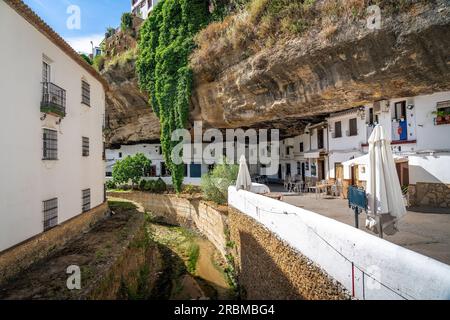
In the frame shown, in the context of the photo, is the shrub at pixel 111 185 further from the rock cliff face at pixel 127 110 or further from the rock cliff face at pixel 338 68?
the rock cliff face at pixel 338 68

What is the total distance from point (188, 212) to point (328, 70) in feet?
44.0

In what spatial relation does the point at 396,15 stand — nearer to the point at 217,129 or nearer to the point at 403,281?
the point at 403,281

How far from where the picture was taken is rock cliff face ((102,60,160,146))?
24859 millimetres

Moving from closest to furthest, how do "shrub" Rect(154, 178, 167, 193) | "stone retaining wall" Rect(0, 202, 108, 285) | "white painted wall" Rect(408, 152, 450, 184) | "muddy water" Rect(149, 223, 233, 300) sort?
"stone retaining wall" Rect(0, 202, 108, 285) → "white painted wall" Rect(408, 152, 450, 184) → "muddy water" Rect(149, 223, 233, 300) → "shrub" Rect(154, 178, 167, 193)

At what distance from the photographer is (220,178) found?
17.8m

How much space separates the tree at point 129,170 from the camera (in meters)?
25.4

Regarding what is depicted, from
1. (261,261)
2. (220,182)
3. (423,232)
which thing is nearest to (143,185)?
(220,182)

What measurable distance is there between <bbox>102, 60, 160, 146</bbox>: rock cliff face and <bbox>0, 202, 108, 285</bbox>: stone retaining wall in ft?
47.3

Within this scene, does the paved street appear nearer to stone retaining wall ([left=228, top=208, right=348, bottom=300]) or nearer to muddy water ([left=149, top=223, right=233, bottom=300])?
stone retaining wall ([left=228, top=208, right=348, bottom=300])

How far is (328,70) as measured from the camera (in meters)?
12.5

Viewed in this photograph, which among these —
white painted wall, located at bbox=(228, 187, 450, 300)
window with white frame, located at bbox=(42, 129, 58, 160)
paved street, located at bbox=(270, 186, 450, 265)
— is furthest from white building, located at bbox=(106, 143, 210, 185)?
white painted wall, located at bbox=(228, 187, 450, 300)

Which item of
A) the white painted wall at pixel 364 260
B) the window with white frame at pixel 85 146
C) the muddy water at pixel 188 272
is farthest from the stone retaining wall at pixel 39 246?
the white painted wall at pixel 364 260

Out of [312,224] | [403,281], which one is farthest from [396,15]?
[403,281]

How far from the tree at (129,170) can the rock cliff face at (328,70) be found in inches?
325
